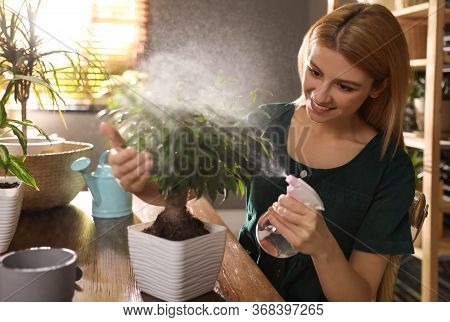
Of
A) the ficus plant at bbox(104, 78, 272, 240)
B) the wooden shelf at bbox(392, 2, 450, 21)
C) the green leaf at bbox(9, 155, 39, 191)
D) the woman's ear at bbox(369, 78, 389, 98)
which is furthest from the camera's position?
the wooden shelf at bbox(392, 2, 450, 21)

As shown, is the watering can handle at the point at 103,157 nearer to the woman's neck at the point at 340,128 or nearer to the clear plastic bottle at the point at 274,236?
the clear plastic bottle at the point at 274,236

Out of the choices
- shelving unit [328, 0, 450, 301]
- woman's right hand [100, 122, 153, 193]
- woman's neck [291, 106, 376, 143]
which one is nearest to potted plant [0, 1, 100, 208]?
woman's right hand [100, 122, 153, 193]

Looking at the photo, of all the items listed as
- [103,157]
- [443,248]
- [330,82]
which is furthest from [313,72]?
[443,248]

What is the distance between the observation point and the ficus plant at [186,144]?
310mm

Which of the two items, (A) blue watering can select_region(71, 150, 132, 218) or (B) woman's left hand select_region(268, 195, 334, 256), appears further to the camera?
(A) blue watering can select_region(71, 150, 132, 218)

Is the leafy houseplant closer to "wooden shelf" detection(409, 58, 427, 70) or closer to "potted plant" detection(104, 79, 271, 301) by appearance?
"potted plant" detection(104, 79, 271, 301)

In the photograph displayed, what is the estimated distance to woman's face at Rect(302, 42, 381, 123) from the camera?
0.49 metres

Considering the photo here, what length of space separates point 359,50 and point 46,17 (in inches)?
13.0

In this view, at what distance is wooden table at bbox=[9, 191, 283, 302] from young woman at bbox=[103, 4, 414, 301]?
0.05 meters

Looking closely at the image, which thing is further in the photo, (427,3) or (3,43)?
(427,3)

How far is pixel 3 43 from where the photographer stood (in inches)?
19.0

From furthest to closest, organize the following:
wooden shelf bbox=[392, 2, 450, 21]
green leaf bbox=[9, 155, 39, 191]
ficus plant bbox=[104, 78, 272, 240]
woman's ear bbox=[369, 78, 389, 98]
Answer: wooden shelf bbox=[392, 2, 450, 21] < woman's ear bbox=[369, 78, 389, 98] < green leaf bbox=[9, 155, 39, 191] < ficus plant bbox=[104, 78, 272, 240]
